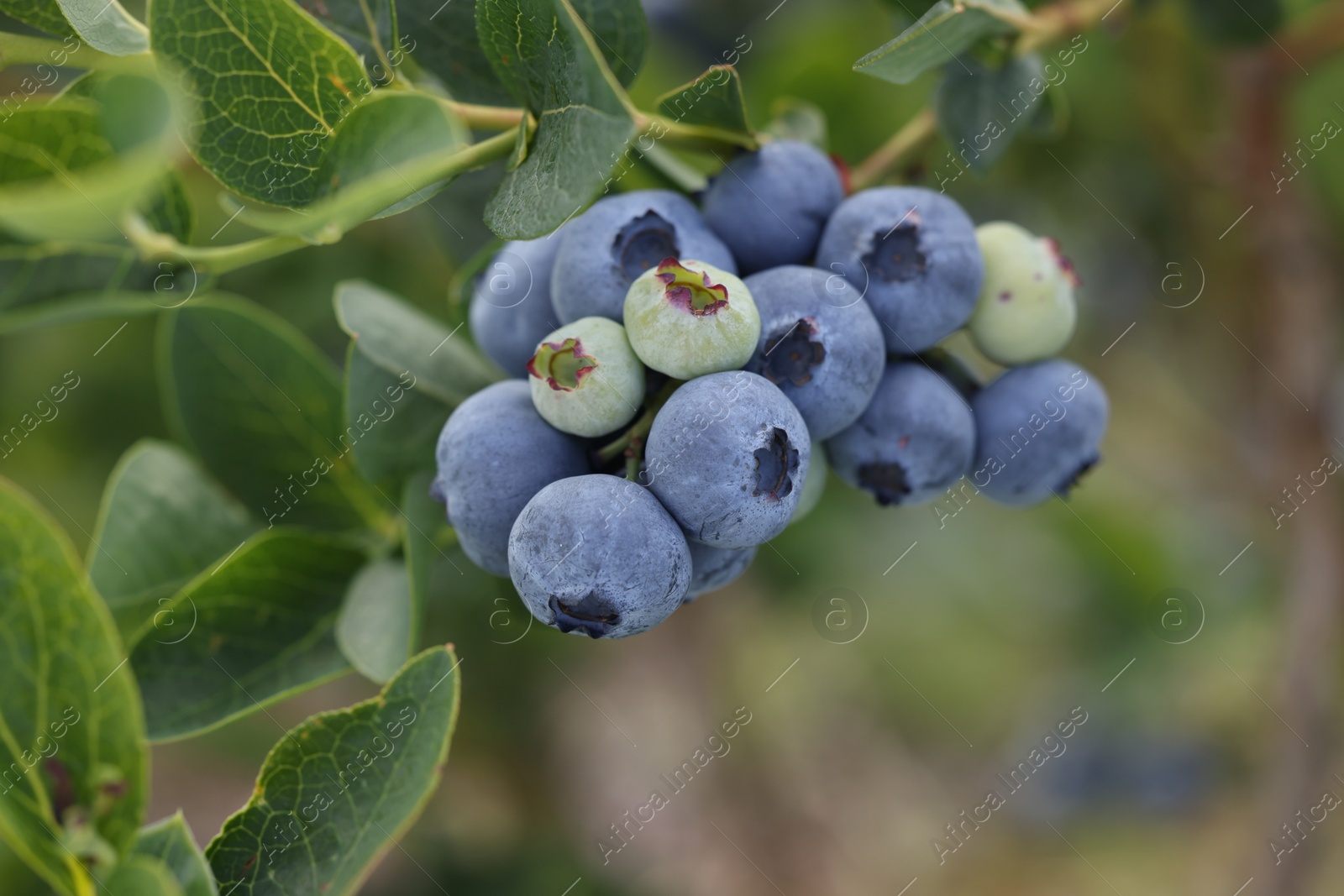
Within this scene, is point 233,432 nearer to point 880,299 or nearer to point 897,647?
point 880,299

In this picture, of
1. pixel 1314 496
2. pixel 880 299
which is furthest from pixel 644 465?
pixel 1314 496

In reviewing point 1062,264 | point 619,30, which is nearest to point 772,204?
point 619,30

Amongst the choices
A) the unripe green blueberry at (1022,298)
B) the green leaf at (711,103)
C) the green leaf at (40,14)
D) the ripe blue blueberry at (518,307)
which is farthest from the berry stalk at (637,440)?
the green leaf at (40,14)

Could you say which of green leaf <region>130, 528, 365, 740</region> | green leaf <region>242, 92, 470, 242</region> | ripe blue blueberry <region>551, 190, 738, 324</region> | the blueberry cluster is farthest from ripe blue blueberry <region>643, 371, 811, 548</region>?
green leaf <region>130, 528, 365, 740</region>

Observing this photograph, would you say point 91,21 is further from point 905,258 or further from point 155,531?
point 905,258

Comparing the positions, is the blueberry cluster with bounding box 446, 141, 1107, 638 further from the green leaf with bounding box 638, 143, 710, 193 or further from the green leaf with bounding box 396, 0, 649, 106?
the green leaf with bounding box 396, 0, 649, 106

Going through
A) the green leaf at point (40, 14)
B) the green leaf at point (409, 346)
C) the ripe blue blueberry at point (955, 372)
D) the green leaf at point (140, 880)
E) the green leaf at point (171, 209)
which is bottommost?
the green leaf at point (140, 880)

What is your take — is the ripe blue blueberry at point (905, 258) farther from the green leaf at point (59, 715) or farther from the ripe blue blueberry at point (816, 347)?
the green leaf at point (59, 715)
